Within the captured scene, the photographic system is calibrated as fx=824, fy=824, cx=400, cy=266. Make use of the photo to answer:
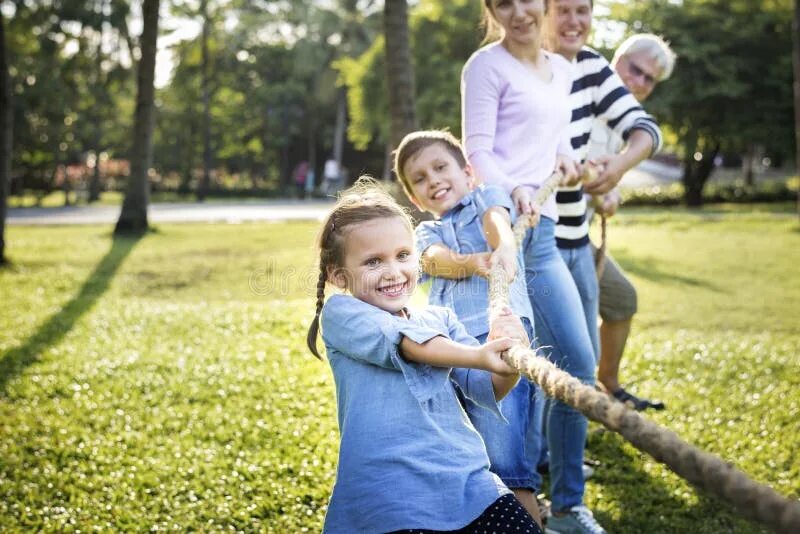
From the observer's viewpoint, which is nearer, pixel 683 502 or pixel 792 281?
pixel 683 502

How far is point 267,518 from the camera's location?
363 centimetres

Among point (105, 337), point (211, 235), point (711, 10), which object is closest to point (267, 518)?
point (105, 337)

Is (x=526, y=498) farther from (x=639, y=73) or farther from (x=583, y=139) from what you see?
(x=639, y=73)

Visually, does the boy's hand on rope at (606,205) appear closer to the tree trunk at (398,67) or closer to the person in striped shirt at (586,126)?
the person in striped shirt at (586,126)

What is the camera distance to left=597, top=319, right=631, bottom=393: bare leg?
4871 mm

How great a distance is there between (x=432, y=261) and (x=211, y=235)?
15657 mm

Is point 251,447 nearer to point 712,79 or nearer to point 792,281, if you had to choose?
point 792,281

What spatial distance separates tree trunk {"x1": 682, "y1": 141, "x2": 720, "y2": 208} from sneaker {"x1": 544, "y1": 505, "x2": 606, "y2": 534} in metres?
28.3

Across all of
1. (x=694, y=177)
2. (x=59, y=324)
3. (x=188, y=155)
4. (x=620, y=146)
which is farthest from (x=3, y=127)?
(x=188, y=155)

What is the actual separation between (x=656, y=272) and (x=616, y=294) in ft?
25.3

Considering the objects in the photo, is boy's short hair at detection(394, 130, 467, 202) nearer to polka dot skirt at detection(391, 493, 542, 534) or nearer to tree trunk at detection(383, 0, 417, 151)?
polka dot skirt at detection(391, 493, 542, 534)

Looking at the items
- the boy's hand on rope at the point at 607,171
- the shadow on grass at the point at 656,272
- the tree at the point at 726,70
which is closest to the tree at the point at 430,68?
the tree at the point at 726,70

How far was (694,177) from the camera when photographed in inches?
1180

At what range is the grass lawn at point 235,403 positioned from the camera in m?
3.77
